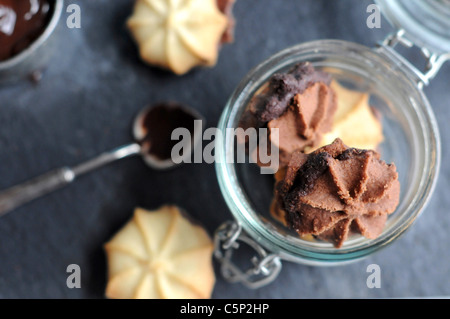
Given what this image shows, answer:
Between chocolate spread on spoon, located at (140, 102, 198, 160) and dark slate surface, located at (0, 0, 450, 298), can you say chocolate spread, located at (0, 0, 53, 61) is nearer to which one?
dark slate surface, located at (0, 0, 450, 298)

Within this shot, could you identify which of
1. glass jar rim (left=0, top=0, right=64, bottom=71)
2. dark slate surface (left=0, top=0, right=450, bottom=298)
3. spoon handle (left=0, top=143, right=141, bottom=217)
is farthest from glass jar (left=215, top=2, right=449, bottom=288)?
glass jar rim (left=0, top=0, right=64, bottom=71)

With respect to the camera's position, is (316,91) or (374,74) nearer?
(316,91)

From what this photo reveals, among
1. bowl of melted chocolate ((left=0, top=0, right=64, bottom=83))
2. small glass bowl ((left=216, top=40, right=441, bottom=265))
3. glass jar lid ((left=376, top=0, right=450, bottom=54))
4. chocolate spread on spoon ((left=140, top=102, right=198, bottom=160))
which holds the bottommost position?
small glass bowl ((left=216, top=40, right=441, bottom=265))

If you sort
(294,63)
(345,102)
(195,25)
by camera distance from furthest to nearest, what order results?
(195,25), (345,102), (294,63)

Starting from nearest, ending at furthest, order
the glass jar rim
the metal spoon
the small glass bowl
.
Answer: the small glass bowl, the glass jar rim, the metal spoon

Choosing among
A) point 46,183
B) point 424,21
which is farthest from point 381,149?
point 46,183

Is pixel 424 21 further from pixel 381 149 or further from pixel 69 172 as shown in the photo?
pixel 69 172

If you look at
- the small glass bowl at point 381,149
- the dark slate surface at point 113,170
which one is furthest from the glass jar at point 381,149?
the dark slate surface at point 113,170

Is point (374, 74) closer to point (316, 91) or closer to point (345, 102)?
point (345, 102)
